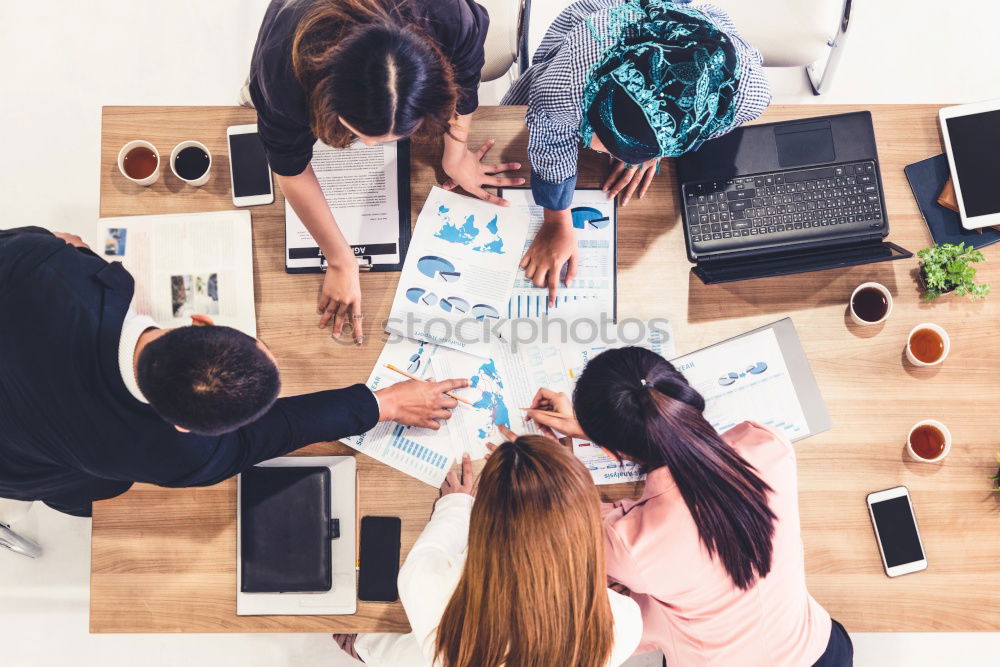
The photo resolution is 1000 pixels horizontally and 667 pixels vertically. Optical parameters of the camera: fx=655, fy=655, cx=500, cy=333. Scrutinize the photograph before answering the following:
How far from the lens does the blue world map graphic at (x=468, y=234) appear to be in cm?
138

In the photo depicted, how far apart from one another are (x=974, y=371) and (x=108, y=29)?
2743 mm

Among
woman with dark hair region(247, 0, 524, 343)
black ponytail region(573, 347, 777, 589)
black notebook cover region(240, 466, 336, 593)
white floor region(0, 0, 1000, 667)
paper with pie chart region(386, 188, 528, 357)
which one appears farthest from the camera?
white floor region(0, 0, 1000, 667)

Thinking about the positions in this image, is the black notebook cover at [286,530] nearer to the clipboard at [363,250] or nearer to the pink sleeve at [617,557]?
the clipboard at [363,250]

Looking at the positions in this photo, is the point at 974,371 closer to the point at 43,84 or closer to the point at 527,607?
A: the point at 527,607

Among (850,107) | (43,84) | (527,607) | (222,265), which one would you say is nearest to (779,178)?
(850,107)

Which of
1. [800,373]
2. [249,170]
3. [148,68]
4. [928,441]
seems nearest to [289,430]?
[249,170]

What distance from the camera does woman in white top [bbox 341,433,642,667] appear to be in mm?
1054

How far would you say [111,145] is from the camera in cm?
141

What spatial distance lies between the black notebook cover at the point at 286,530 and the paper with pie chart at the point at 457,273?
1.19 feet

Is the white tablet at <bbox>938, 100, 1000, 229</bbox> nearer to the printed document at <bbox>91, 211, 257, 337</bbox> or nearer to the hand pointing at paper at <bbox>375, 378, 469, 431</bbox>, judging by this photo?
the hand pointing at paper at <bbox>375, 378, 469, 431</bbox>

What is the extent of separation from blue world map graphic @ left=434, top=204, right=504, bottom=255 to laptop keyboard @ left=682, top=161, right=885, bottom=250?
0.40m

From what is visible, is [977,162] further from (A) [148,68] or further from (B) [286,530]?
(A) [148,68]

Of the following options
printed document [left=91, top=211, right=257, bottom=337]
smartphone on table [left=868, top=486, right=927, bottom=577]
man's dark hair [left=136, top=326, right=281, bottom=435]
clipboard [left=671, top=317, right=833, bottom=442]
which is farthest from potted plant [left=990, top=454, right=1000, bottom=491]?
printed document [left=91, top=211, right=257, bottom=337]
